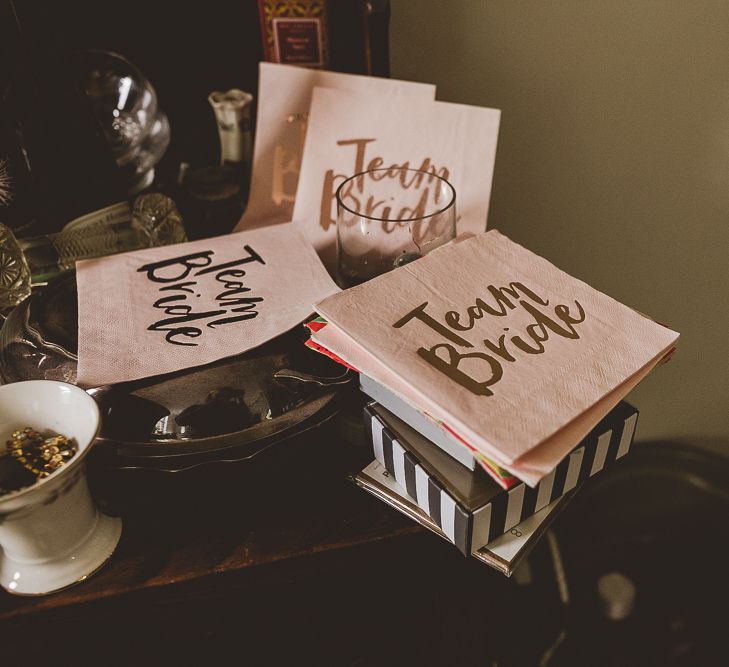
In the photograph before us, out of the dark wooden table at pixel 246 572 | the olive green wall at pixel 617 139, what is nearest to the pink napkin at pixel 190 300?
the dark wooden table at pixel 246 572

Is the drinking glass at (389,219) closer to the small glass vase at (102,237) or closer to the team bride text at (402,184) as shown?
the team bride text at (402,184)

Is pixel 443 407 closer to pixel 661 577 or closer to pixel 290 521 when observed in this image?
pixel 290 521

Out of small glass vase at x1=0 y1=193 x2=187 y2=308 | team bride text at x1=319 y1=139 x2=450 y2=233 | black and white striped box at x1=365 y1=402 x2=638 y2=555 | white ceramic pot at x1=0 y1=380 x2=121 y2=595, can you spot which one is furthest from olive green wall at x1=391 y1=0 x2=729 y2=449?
white ceramic pot at x1=0 y1=380 x2=121 y2=595

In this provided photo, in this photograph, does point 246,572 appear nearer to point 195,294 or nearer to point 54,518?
point 54,518

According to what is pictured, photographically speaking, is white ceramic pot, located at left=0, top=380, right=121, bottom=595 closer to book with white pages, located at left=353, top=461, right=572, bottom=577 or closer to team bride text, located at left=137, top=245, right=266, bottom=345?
team bride text, located at left=137, top=245, right=266, bottom=345

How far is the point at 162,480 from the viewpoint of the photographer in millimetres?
532

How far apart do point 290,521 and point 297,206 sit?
16.3 inches

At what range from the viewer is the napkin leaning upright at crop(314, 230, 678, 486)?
18.5 inches

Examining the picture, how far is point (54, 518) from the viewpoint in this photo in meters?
0.50

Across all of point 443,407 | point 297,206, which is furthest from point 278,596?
point 297,206

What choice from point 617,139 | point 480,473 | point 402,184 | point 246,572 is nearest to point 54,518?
point 246,572

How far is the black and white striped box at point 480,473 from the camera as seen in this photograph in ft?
1.72

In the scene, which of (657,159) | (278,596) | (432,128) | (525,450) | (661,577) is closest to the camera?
(525,450)

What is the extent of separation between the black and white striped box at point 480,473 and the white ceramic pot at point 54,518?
0.25 meters
